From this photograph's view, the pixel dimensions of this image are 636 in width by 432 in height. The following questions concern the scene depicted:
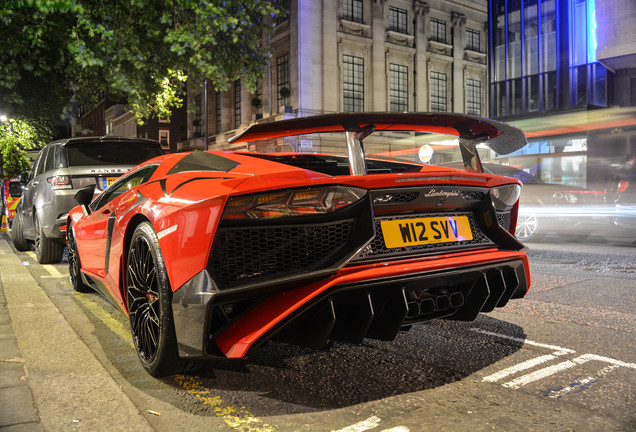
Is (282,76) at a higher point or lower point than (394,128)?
higher

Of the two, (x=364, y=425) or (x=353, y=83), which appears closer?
(x=364, y=425)

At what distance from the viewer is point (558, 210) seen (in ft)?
39.3

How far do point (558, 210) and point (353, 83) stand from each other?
25263 millimetres

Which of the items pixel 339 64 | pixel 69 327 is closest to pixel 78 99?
pixel 69 327

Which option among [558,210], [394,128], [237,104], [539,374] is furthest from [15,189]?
[237,104]

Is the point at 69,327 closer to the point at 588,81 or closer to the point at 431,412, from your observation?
the point at 431,412

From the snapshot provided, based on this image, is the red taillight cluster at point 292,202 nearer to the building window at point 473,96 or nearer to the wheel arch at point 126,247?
the wheel arch at point 126,247

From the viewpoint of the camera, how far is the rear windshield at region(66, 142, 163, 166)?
23.3 feet

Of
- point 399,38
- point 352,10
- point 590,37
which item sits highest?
point 352,10

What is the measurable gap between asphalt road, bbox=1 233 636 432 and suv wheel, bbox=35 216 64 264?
347 centimetres

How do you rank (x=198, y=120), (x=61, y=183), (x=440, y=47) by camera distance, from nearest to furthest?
(x=61, y=183) → (x=440, y=47) → (x=198, y=120)

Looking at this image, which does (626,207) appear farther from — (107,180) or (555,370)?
(107,180)

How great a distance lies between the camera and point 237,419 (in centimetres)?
234

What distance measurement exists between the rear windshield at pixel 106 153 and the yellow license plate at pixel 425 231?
5.43 meters
